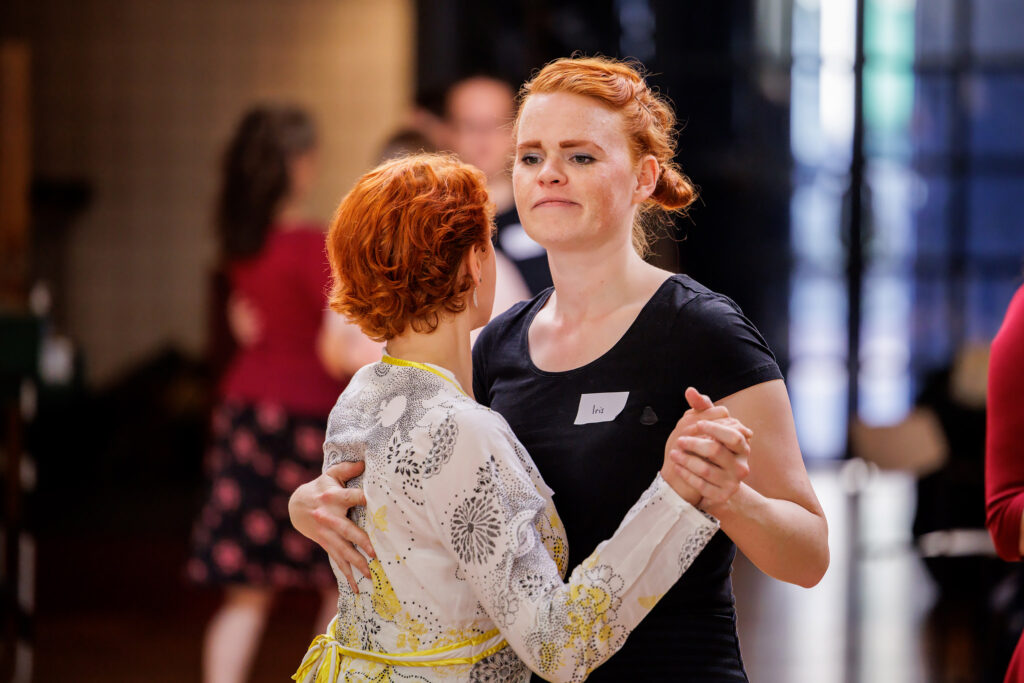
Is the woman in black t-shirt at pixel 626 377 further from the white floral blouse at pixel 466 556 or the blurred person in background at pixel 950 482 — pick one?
the blurred person in background at pixel 950 482

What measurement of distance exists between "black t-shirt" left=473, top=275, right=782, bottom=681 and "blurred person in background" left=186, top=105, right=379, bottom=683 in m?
2.01

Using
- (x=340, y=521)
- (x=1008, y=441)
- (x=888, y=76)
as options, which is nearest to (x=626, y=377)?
(x=340, y=521)

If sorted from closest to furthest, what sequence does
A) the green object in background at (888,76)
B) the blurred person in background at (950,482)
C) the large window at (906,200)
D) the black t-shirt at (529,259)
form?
the black t-shirt at (529,259)
the blurred person in background at (950,482)
the large window at (906,200)
the green object in background at (888,76)

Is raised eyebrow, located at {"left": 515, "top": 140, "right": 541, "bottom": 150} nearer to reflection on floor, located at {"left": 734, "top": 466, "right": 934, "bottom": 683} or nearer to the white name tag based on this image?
the white name tag

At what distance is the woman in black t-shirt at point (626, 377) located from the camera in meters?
1.37

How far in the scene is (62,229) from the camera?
828 centimetres

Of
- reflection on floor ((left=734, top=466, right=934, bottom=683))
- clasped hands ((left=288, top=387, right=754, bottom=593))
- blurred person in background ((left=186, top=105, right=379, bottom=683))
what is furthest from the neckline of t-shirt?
reflection on floor ((left=734, top=466, right=934, bottom=683))

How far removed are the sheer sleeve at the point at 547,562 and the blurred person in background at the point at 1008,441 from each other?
60 centimetres

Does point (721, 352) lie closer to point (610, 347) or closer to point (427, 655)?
point (610, 347)

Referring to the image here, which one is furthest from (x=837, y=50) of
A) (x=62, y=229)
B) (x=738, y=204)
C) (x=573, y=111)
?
(x=573, y=111)

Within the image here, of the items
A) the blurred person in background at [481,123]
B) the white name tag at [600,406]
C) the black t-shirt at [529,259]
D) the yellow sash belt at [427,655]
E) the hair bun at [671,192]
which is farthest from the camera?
the blurred person in background at [481,123]

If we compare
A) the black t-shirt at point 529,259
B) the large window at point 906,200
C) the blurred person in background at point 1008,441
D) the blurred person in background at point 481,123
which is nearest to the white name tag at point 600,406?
the blurred person in background at point 1008,441

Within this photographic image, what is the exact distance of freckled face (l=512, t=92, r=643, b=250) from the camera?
1.45 metres

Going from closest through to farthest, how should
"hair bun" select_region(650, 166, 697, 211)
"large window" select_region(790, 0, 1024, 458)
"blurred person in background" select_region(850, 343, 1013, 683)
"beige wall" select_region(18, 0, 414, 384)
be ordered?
"hair bun" select_region(650, 166, 697, 211) < "blurred person in background" select_region(850, 343, 1013, 683) < "beige wall" select_region(18, 0, 414, 384) < "large window" select_region(790, 0, 1024, 458)
